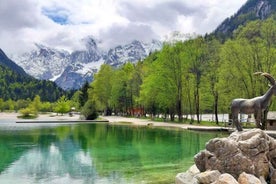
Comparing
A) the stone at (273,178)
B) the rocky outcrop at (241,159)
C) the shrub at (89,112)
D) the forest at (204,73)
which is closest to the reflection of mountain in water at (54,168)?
the rocky outcrop at (241,159)

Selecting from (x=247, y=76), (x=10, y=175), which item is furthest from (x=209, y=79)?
(x=10, y=175)

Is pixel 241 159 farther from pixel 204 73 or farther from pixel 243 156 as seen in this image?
pixel 204 73

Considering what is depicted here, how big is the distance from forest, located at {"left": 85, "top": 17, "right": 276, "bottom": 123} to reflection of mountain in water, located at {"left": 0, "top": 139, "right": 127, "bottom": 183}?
27523 millimetres

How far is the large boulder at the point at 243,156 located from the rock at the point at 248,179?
919 millimetres

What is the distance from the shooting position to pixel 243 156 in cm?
1401

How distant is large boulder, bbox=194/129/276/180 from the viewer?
14.0m

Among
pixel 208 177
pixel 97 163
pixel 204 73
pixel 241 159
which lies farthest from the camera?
pixel 204 73

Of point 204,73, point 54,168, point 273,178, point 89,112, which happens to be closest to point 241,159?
point 273,178

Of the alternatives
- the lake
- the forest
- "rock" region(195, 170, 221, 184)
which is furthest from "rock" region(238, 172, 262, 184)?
the forest

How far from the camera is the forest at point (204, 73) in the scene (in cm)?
4775

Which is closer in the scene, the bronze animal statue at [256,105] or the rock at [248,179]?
the rock at [248,179]

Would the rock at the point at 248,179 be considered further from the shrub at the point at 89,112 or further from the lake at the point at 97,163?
the shrub at the point at 89,112

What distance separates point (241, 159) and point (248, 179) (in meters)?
1.35

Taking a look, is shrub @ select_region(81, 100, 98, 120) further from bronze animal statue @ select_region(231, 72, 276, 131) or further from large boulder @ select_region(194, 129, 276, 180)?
large boulder @ select_region(194, 129, 276, 180)
